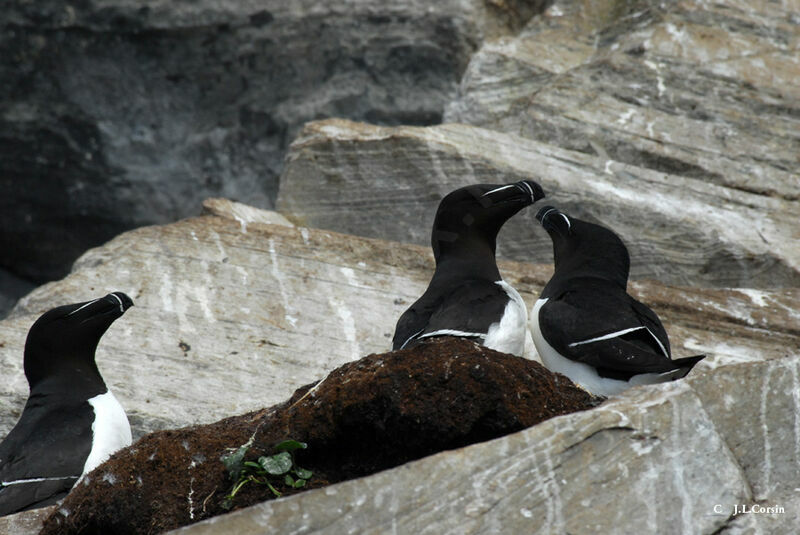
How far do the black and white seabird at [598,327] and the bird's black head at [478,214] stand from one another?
0.40m

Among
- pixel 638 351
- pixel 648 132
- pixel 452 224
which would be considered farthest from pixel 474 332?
pixel 648 132

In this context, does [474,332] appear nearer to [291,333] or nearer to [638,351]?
[638,351]

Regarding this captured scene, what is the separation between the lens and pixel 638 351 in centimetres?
546

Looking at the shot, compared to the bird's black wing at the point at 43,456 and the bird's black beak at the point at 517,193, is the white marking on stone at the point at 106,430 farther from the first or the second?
the bird's black beak at the point at 517,193

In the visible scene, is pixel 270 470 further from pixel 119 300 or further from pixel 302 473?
pixel 119 300

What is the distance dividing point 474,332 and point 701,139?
180 inches

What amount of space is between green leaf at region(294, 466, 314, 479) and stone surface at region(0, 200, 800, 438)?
8.56ft

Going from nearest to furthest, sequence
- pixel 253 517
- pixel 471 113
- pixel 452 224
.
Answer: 1. pixel 253 517
2. pixel 452 224
3. pixel 471 113

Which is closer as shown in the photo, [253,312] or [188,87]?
[253,312]

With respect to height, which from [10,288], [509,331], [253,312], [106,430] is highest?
[509,331]

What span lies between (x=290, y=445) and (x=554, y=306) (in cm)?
216

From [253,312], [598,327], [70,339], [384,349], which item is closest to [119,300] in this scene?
[70,339]

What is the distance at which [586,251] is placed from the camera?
21.5 ft

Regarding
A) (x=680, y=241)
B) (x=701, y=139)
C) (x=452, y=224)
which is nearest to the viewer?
(x=452, y=224)
